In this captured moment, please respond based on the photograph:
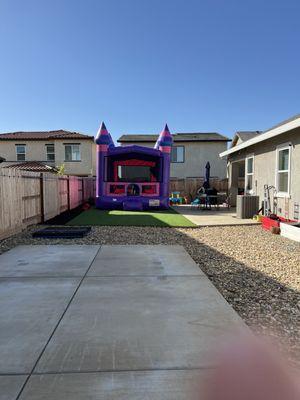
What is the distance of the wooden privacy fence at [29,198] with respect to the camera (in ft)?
24.6

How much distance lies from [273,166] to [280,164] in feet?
1.55

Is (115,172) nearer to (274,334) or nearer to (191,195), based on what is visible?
(191,195)

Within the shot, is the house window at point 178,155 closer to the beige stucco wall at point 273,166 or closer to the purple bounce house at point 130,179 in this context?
the purple bounce house at point 130,179

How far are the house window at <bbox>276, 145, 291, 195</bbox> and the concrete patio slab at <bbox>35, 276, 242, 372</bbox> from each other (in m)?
7.09

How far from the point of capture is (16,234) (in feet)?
26.3

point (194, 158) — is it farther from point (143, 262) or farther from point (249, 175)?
point (143, 262)

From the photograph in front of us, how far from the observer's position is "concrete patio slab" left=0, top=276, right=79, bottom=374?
94.6 inches

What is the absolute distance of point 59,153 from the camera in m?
25.7

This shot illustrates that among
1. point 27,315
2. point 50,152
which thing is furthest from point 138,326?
point 50,152

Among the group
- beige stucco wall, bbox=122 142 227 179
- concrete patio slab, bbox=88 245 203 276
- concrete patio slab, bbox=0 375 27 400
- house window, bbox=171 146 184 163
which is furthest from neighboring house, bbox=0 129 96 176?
concrete patio slab, bbox=0 375 27 400

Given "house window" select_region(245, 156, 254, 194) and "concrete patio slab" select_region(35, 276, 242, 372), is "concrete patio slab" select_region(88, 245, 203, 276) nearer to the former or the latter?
"concrete patio slab" select_region(35, 276, 242, 372)

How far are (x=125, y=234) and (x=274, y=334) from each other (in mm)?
5561

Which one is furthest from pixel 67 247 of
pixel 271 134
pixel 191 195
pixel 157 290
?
pixel 191 195

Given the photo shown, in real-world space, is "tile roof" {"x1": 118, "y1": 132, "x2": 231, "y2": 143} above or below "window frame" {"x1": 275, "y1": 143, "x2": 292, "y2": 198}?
above
